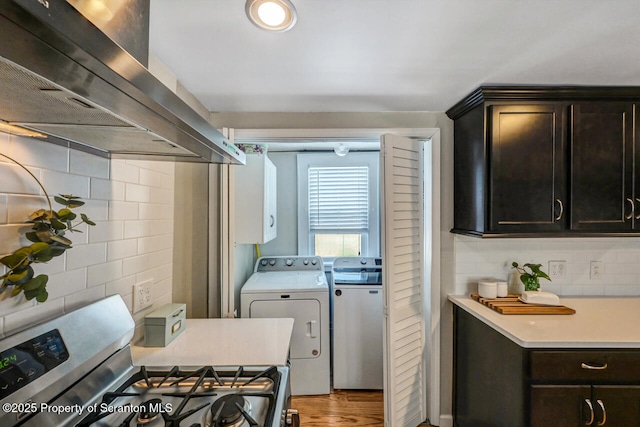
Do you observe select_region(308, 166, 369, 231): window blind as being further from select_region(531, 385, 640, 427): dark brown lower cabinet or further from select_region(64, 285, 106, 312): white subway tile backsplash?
select_region(64, 285, 106, 312): white subway tile backsplash

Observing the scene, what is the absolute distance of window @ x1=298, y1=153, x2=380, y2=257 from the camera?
3277mm

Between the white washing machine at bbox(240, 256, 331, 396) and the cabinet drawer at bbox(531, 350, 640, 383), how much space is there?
1408 millimetres

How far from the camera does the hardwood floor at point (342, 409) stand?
6.83 ft

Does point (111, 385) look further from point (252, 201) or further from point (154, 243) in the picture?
point (252, 201)

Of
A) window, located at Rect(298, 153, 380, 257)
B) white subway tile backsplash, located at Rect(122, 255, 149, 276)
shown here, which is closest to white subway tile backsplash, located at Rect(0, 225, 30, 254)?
white subway tile backsplash, located at Rect(122, 255, 149, 276)

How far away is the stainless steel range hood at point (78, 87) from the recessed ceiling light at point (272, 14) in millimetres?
455

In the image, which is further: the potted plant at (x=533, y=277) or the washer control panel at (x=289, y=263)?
the washer control panel at (x=289, y=263)

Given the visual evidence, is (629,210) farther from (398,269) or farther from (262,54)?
(262,54)

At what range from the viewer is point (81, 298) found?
1.00m

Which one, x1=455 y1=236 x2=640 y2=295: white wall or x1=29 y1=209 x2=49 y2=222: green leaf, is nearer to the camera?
x1=29 y1=209 x2=49 y2=222: green leaf

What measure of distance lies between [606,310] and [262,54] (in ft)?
7.65

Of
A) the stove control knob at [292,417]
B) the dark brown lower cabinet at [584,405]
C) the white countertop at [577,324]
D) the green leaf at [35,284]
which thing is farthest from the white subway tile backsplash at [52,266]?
the dark brown lower cabinet at [584,405]

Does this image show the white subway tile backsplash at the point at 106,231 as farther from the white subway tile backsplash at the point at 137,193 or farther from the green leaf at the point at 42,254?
the green leaf at the point at 42,254

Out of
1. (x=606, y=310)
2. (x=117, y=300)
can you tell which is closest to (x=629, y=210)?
(x=606, y=310)
